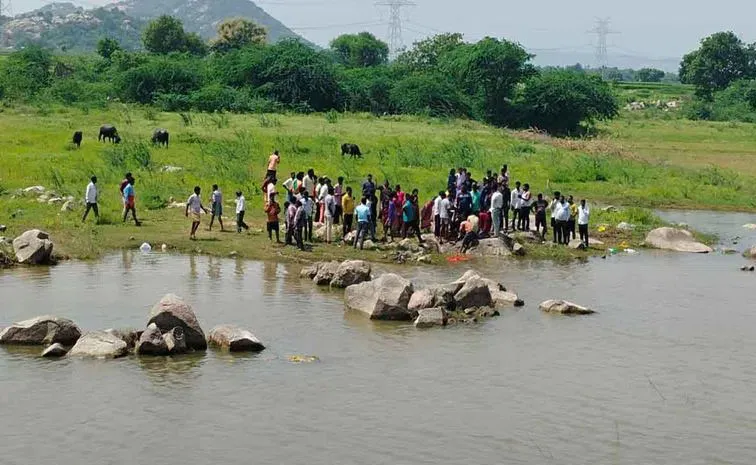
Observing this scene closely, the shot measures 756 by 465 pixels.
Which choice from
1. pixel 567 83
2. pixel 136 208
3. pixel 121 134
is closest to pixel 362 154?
pixel 121 134

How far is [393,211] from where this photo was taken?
26.8 m

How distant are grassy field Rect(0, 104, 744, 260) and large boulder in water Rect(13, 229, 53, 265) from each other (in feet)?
2.90

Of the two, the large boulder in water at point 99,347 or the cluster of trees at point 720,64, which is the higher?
the cluster of trees at point 720,64

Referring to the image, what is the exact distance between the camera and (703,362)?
17406 millimetres

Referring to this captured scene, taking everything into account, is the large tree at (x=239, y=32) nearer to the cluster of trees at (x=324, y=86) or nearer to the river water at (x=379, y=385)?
the cluster of trees at (x=324, y=86)

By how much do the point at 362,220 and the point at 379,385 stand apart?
10043 mm

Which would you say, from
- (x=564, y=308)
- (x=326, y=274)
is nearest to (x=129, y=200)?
(x=326, y=274)

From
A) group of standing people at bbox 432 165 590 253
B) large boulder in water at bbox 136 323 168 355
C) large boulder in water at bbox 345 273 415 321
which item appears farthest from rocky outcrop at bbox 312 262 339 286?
large boulder in water at bbox 136 323 168 355

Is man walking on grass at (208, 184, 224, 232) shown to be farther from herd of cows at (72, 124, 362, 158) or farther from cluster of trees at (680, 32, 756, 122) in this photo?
cluster of trees at (680, 32, 756, 122)

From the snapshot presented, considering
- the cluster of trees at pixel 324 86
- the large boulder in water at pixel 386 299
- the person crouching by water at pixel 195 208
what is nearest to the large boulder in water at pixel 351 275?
the large boulder in water at pixel 386 299

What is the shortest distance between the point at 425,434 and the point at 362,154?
27.3 meters

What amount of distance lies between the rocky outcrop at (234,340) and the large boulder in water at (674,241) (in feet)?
48.5

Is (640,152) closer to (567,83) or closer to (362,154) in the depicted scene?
(567,83)

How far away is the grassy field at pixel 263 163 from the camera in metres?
26.9
